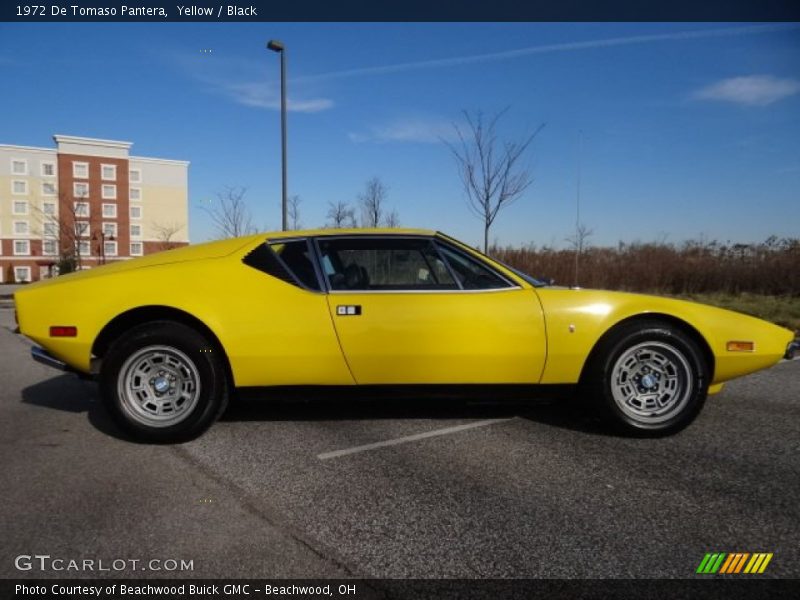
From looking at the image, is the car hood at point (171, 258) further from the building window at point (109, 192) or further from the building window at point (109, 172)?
the building window at point (109, 172)

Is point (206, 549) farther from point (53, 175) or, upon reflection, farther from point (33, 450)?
point (53, 175)

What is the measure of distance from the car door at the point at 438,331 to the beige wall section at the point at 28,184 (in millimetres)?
70469

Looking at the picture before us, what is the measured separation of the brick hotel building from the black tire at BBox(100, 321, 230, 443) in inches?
2415

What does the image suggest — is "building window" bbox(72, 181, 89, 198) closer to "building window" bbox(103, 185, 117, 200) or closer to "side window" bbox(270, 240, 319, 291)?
"building window" bbox(103, 185, 117, 200)

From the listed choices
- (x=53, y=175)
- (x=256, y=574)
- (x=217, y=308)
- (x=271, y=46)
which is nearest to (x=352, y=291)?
(x=217, y=308)

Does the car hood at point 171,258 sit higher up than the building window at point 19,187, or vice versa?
the building window at point 19,187

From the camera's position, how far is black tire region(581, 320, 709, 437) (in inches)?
141

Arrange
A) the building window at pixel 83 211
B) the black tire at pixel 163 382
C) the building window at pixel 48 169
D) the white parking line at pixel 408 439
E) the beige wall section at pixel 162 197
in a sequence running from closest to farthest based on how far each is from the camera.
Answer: the white parking line at pixel 408 439
the black tire at pixel 163 382
the building window at pixel 83 211
the building window at pixel 48 169
the beige wall section at pixel 162 197

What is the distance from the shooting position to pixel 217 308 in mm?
3529

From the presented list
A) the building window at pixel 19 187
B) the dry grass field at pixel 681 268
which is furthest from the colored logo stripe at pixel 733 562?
the building window at pixel 19 187

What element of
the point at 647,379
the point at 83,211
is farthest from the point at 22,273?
the point at 647,379

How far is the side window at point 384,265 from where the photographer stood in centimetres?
368

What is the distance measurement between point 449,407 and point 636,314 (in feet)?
5.24

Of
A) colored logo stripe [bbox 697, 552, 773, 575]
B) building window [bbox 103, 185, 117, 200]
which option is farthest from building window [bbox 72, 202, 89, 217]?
colored logo stripe [bbox 697, 552, 773, 575]
